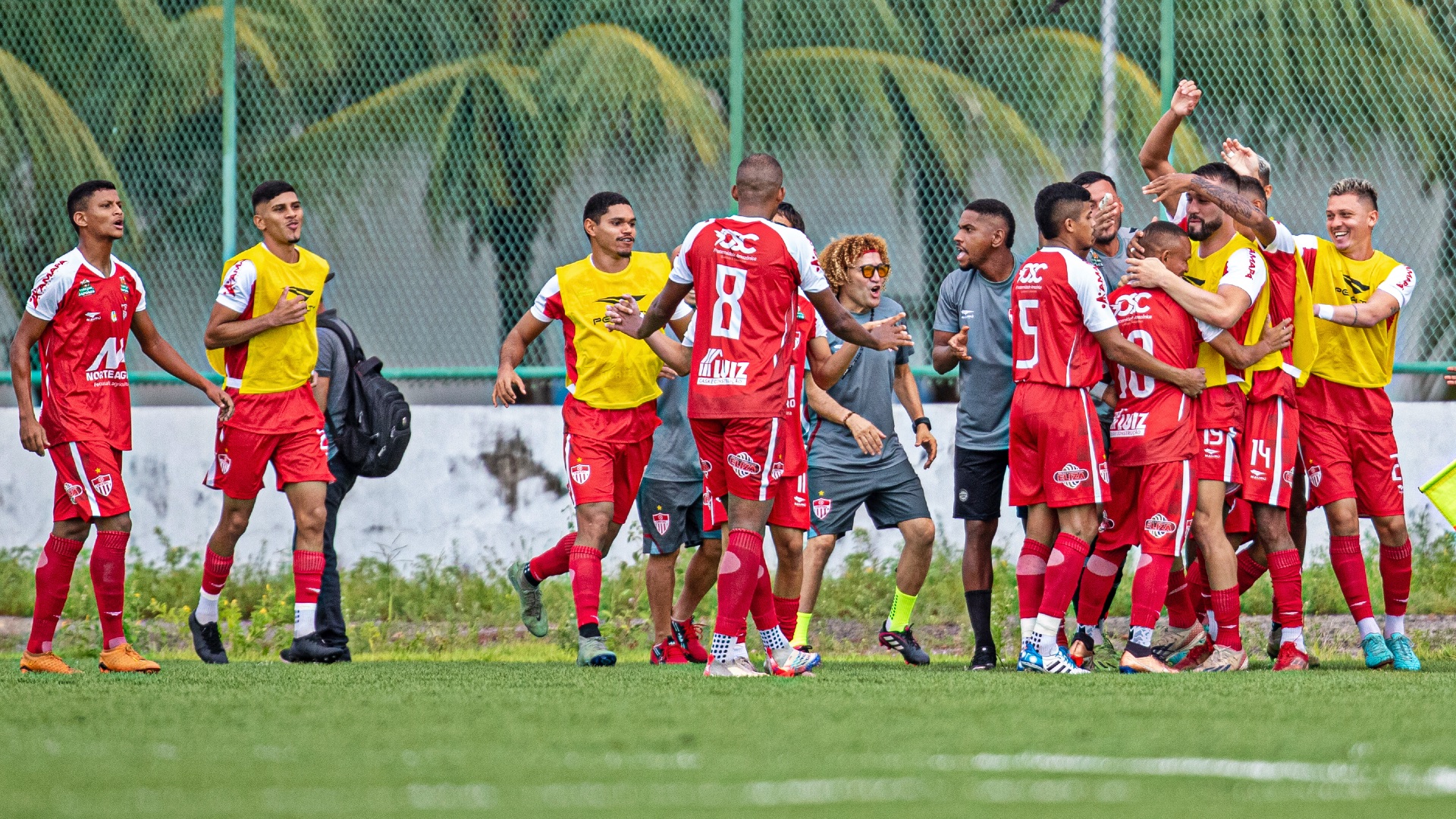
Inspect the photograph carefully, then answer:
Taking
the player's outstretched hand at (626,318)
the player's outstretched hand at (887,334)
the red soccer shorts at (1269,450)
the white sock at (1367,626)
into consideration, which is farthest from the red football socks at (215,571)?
the white sock at (1367,626)

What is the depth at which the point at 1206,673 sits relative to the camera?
7000 mm

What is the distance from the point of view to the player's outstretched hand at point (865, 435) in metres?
7.45

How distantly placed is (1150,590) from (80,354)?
4.73 metres

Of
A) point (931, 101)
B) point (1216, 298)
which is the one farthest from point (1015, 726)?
point (931, 101)

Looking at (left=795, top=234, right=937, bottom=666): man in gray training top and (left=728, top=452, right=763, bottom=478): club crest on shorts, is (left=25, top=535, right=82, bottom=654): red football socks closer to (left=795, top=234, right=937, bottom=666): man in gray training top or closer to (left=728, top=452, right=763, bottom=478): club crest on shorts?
(left=728, top=452, right=763, bottom=478): club crest on shorts

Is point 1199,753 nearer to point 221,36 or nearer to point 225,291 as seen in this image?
point 225,291

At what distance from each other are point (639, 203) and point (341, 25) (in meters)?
2.43

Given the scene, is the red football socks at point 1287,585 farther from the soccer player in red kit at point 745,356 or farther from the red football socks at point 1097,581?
the soccer player in red kit at point 745,356

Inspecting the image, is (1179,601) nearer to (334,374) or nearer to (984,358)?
(984,358)

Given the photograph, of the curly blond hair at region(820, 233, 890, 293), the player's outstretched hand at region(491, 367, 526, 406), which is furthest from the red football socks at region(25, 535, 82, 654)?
the curly blond hair at region(820, 233, 890, 293)

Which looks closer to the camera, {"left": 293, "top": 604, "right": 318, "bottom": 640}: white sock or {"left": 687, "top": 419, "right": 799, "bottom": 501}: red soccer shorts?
{"left": 687, "top": 419, "right": 799, "bottom": 501}: red soccer shorts

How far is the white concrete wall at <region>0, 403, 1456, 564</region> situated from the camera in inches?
429

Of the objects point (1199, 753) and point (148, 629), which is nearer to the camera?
point (1199, 753)

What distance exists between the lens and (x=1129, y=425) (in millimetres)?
7262
